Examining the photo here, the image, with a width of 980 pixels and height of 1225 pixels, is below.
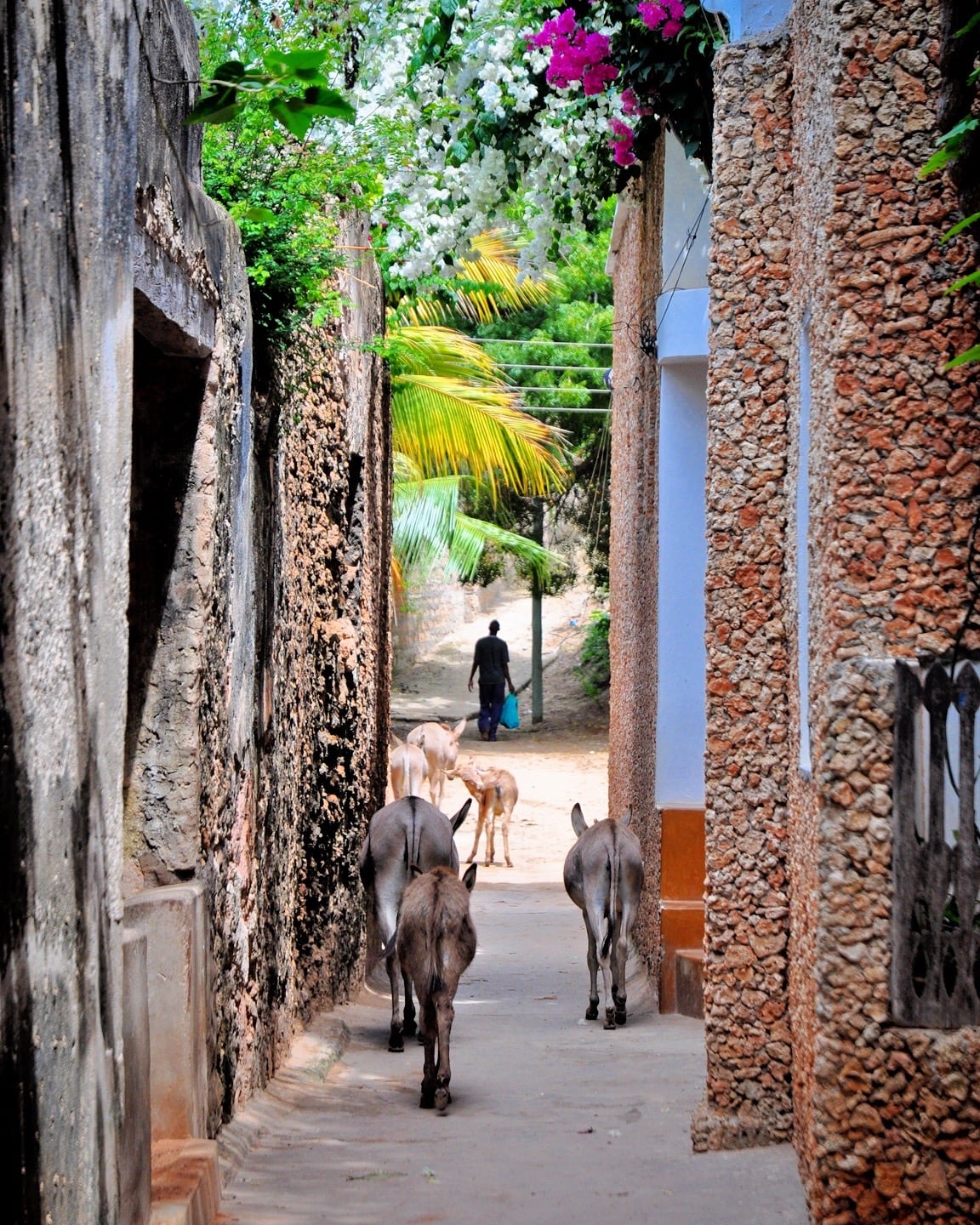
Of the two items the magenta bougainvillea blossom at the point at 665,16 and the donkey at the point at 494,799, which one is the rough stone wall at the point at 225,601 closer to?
the magenta bougainvillea blossom at the point at 665,16

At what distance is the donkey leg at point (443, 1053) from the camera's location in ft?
24.3

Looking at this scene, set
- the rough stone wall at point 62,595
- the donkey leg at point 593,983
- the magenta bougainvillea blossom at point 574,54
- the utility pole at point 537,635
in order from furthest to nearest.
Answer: the utility pole at point 537,635
the donkey leg at point 593,983
the magenta bougainvillea blossom at point 574,54
the rough stone wall at point 62,595

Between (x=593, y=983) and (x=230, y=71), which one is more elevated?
(x=230, y=71)

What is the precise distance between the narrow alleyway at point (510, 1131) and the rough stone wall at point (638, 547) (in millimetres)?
1284

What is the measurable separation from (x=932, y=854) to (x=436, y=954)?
143 inches

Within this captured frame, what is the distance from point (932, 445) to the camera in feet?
14.6

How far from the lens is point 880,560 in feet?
14.7

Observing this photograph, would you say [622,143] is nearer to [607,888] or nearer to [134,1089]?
[607,888]

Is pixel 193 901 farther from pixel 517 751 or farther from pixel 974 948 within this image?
pixel 517 751

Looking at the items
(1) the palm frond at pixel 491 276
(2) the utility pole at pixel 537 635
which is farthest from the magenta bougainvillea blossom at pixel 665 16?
(2) the utility pole at pixel 537 635

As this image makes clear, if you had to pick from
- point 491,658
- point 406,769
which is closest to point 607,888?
point 406,769

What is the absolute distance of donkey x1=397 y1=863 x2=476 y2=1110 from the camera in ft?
A: 24.5

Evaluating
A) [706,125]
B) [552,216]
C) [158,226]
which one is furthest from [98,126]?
[552,216]

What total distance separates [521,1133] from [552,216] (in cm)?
713
